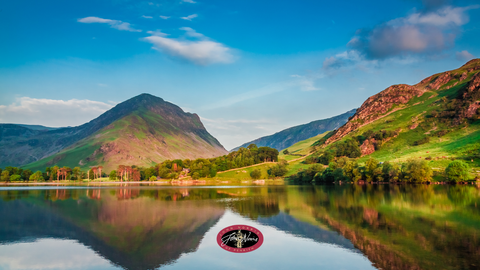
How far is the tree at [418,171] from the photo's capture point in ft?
390

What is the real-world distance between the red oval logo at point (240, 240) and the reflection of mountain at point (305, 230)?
6473 mm

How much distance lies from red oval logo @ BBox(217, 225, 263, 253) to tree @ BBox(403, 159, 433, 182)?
11821 centimetres

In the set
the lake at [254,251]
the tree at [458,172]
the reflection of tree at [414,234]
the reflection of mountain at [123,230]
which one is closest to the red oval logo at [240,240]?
the lake at [254,251]

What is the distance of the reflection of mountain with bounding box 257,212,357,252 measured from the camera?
26219mm

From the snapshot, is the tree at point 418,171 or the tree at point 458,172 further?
the tree at point 418,171

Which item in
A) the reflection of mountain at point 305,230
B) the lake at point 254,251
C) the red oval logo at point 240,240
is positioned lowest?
the reflection of mountain at point 305,230

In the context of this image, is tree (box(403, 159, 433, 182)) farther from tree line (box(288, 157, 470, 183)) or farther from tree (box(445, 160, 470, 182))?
tree (box(445, 160, 470, 182))

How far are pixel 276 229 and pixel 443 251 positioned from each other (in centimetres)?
1516

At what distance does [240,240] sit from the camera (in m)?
23.4

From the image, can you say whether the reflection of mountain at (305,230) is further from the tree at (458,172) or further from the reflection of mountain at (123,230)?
the tree at (458,172)

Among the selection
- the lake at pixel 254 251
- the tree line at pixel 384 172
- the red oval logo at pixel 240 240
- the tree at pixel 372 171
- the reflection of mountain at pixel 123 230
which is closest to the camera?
the lake at pixel 254 251

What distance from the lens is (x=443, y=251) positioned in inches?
863

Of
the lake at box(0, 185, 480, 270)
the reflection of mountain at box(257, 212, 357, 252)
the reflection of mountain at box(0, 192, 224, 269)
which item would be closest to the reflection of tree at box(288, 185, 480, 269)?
the lake at box(0, 185, 480, 270)

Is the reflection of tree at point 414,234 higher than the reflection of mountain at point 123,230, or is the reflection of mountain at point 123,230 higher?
the reflection of mountain at point 123,230
